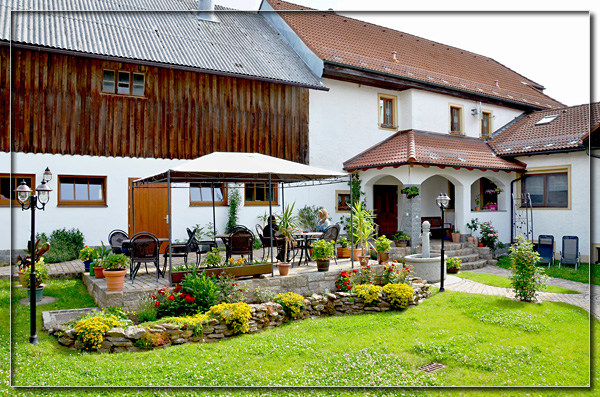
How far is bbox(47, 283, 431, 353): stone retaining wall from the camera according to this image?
6.53 metres

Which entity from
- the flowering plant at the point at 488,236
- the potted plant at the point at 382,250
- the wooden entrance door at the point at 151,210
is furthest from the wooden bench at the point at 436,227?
the wooden entrance door at the point at 151,210

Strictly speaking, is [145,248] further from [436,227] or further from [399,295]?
[436,227]

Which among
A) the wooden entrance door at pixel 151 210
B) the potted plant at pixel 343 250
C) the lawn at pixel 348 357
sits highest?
the wooden entrance door at pixel 151 210

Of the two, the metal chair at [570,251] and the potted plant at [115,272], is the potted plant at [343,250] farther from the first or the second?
the metal chair at [570,251]

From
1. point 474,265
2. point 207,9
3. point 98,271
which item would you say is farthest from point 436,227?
point 98,271

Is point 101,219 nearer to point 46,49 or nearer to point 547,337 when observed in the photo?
point 46,49

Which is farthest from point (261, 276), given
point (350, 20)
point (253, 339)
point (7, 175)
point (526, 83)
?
point (526, 83)

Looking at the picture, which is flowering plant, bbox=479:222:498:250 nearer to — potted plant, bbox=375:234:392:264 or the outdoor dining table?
potted plant, bbox=375:234:392:264

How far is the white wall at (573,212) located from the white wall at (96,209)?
985 cm

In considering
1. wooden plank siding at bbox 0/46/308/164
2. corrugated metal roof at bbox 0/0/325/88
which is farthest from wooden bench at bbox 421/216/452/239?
corrugated metal roof at bbox 0/0/325/88

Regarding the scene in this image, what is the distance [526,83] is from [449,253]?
1340cm

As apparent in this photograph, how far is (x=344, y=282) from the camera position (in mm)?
9586

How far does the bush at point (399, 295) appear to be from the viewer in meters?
9.04

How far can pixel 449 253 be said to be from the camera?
46.7ft
